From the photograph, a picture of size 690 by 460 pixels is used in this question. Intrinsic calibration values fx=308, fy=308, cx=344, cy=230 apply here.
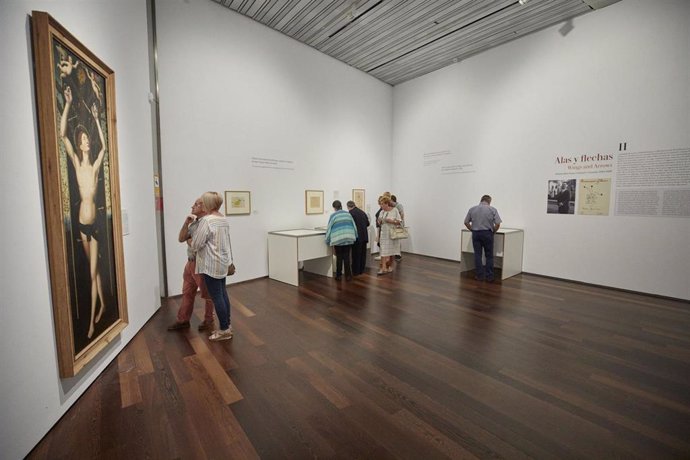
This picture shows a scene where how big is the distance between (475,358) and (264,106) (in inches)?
210

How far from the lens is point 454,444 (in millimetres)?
1875

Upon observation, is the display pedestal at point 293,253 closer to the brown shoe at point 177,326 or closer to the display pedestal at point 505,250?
the brown shoe at point 177,326

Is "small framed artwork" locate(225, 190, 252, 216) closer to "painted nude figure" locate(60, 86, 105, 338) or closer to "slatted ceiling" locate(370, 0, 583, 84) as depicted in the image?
"painted nude figure" locate(60, 86, 105, 338)

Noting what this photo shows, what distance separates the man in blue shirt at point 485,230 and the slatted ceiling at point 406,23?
3186 millimetres

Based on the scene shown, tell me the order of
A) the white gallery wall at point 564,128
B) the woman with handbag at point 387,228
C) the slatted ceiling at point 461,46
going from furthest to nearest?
the woman with handbag at point 387,228
the slatted ceiling at point 461,46
the white gallery wall at point 564,128

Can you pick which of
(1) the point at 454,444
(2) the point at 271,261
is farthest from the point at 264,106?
(1) the point at 454,444

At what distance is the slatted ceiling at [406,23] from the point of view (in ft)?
16.8

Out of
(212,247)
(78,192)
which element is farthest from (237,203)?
(78,192)

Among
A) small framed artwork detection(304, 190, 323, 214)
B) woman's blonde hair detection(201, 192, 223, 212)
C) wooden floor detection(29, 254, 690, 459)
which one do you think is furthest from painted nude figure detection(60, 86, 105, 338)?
small framed artwork detection(304, 190, 323, 214)

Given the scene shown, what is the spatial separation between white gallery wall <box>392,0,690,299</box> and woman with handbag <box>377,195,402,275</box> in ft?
6.57

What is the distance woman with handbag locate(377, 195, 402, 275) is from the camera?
6.11m

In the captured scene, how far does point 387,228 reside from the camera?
624 cm

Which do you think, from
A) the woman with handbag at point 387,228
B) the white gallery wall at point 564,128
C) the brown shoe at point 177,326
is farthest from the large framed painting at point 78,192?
the white gallery wall at point 564,128

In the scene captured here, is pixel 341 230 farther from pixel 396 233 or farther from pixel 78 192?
pixel 78 192
